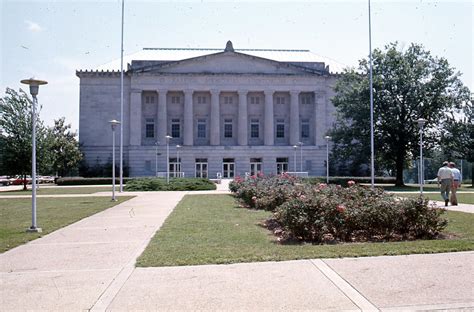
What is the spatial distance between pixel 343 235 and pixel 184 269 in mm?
4570

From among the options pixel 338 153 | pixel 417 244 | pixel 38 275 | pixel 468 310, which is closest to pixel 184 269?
pixel 38 275

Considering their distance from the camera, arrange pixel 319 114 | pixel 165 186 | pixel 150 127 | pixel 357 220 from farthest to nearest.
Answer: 1. pixel 150 127
2. pixel 319 114
3. pixel 165 186
4. pixel 357 220

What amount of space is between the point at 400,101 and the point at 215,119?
32.2 metres

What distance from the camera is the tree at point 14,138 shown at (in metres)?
44.8

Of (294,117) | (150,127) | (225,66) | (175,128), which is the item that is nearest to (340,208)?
(294,117)

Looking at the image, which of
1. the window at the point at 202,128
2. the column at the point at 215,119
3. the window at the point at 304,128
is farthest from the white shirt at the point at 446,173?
the window at the point at 202,128

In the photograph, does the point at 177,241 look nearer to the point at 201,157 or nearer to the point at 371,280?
the point at 371,280

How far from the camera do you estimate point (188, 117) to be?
69.9 meters

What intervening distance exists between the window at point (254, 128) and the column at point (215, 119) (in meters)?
5.76

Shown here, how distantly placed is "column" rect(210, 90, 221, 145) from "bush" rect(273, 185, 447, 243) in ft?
194

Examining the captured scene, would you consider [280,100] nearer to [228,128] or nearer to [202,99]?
[228,128]

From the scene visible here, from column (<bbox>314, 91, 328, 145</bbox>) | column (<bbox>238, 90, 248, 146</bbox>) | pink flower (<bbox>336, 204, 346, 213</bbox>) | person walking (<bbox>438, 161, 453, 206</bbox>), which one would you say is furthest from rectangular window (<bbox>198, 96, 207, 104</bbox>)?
pink flower (<bbox>336, 204, 346, 213</bbox>)

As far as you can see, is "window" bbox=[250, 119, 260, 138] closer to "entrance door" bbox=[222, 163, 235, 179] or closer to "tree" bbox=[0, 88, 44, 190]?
"entrance door" bbox=[222, 163, 235, 179]

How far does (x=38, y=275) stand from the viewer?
731 cm
